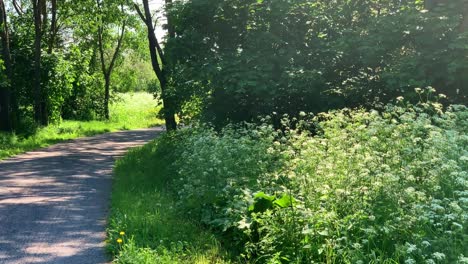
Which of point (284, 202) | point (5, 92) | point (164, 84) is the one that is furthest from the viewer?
point (5, 92)

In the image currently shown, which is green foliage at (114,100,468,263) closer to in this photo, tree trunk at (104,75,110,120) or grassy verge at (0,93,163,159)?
grassy verge at (0,93,163,159)

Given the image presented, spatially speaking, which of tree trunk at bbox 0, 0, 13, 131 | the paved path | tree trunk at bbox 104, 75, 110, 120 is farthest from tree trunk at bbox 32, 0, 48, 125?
tree trunk at bbox 104, 75, 110, 120

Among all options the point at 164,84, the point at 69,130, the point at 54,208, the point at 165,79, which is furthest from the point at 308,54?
the point at 69,130

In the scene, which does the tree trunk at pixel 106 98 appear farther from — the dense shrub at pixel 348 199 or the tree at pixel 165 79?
the dense shrub at pixel 348 199

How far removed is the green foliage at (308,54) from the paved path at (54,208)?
383 centimetres

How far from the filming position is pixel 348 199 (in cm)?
515

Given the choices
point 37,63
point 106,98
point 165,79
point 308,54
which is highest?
point 37,63

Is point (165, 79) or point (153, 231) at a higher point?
point (165, 79)

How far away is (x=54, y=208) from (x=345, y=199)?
530cm

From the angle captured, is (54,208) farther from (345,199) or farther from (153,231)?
(345,199)

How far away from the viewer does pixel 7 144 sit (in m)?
16.4

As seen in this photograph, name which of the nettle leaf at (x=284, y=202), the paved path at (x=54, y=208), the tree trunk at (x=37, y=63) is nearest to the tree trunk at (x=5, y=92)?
the tree trunk at (x=37, y=63)

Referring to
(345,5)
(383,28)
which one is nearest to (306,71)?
(383,28)

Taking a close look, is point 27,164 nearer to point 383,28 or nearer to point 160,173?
point 160,173
